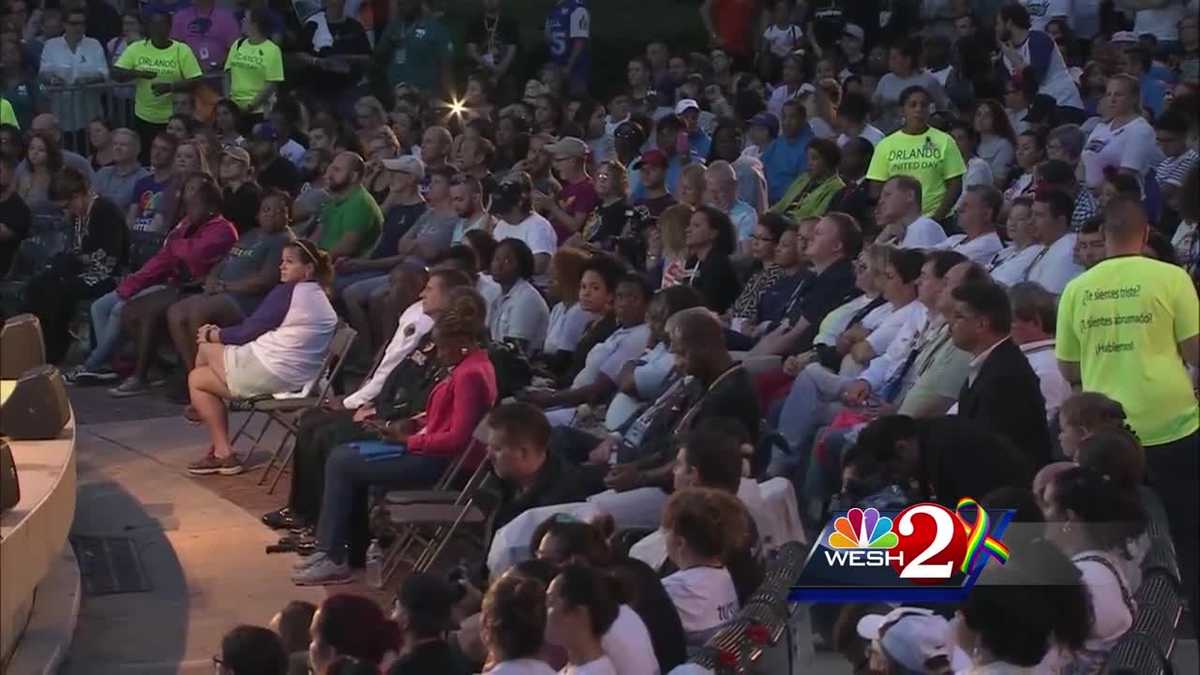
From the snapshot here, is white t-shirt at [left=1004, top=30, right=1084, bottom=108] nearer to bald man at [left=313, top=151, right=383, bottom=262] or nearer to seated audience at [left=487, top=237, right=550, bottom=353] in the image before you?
bald man at [left=313, top=151, right=383, bottom=262]

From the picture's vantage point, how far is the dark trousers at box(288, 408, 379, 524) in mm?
10180

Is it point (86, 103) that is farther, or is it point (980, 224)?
point (86, 103)

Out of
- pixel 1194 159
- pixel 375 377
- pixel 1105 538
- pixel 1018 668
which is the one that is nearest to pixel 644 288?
pixel 375 377

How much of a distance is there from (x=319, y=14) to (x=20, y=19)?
8.76 feet

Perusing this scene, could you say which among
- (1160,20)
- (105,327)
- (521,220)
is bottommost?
(105,327)

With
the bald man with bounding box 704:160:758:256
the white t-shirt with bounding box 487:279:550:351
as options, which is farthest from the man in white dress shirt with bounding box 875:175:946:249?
the white t-shirt with bounding box 487:279:550:351

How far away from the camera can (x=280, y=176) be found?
50.9 feet

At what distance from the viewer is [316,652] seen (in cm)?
622

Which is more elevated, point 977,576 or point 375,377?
point 977,576

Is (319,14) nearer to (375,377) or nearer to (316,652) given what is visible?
(375,377)

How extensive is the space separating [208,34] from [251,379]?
315 inches

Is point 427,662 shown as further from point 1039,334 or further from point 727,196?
point 727,196

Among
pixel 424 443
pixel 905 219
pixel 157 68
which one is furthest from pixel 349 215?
pixel 157 68

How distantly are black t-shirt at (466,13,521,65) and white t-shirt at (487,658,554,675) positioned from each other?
1422cm
